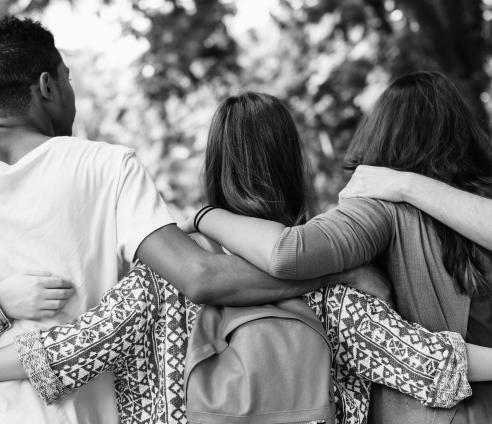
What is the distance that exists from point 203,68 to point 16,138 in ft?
18.9

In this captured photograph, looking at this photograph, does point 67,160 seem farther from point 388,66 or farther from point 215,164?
point 388,66

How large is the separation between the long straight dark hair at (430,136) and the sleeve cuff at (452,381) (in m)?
0.57

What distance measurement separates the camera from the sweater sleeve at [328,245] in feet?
5.95

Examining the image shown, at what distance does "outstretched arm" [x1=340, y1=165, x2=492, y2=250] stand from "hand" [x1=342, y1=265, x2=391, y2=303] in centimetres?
24

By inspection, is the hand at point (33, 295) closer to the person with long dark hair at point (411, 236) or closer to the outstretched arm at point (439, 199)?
the person with long dark hair at point (411, 236)

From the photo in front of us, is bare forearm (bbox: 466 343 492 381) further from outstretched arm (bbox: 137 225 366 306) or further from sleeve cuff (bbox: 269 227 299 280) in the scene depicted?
sleeve cuff (bbox: 269 227 299 280)

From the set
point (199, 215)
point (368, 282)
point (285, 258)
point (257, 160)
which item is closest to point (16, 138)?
point (199, 215)

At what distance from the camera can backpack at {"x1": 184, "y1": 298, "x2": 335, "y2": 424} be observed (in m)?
1.70

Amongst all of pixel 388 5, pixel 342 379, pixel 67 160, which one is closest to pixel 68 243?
pixel 67 160

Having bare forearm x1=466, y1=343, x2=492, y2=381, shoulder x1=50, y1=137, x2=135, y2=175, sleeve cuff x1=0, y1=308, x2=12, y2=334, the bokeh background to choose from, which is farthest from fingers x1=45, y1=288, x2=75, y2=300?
the bokeh background

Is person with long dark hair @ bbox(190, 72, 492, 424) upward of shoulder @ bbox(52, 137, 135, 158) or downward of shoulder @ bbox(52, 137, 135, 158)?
downward

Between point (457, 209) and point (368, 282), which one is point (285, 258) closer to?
point (368, 282)

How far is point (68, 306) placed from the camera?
1929 mm

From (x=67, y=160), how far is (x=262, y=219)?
0.58 m
